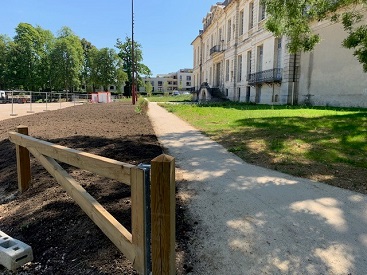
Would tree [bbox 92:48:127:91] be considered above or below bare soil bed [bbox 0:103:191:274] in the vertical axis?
above

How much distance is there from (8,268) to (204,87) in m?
46.3

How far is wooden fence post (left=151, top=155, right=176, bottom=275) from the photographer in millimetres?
2047

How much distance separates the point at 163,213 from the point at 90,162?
0.92 meters

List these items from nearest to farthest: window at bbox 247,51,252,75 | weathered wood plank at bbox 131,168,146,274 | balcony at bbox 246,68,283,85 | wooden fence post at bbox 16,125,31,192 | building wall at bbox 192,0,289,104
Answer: weathered wood plank at bbox 131,168,146,274, wooden fence post at bbox 16,125,31,192, balcony at bbox 246,68,283,85, building wall at bbox 192,0,289,104, window at bbox 247,51,252,75

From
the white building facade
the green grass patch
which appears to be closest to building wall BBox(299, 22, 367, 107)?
the white building facade

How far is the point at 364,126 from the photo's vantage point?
997 centimetres

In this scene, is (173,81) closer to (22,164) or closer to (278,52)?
(278,52)

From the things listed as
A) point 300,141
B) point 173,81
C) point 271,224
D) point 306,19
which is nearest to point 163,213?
point 271,224

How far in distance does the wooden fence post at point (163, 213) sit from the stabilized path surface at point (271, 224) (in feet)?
1.75

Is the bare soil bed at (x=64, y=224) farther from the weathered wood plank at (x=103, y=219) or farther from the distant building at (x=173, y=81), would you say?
the distant building at (x=173, y=81)

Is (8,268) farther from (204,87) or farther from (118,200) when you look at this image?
(204,87)

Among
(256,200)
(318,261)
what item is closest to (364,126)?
(256,200)

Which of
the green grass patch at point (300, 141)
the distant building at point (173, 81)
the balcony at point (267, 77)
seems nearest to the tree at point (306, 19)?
the green grass patch at point (300, 141)

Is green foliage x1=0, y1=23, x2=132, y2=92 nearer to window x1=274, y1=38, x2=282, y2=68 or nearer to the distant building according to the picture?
window x1=274, y1=38, x2=282, y2=68
